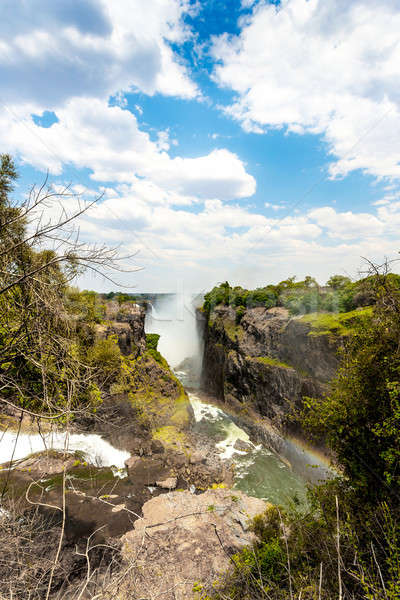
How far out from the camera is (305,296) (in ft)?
90.1

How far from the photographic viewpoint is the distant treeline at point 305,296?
79.7 feet

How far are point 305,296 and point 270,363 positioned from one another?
7.61 metres

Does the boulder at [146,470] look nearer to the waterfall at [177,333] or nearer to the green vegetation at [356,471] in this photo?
the green vegetation at [356,471]

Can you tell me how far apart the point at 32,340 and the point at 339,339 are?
22.1 metres

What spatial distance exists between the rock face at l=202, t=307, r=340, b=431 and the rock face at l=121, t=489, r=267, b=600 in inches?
324

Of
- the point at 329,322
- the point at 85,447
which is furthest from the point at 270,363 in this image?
the point at 85,447

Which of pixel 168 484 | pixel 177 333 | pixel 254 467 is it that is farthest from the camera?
pixel 177 333

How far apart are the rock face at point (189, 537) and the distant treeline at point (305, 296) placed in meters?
15.3

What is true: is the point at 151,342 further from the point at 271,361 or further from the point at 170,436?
the point at 271,361

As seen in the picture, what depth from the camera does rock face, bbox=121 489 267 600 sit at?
8891 mm

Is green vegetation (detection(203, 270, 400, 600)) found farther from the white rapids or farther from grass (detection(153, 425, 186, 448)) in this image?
grass (detection(153, 425, 186, 448))

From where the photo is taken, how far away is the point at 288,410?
24688mm

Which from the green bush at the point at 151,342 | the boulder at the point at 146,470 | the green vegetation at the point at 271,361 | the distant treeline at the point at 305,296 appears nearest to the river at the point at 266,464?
the boulder at the point at 146,470

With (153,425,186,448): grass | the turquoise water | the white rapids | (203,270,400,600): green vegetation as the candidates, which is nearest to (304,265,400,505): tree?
(203,270,400,600): green vegetation
